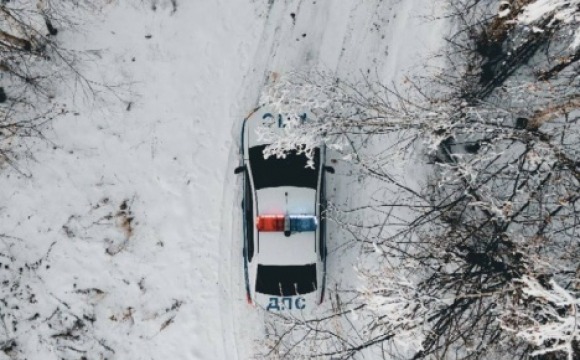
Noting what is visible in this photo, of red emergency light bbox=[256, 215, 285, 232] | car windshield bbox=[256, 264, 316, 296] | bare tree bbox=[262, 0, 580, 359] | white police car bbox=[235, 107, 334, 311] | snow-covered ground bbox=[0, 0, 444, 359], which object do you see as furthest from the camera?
snow-covered ground bbox=[0, 0, 444, 359]

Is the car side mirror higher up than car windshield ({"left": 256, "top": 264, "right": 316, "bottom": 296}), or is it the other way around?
the car side mirror

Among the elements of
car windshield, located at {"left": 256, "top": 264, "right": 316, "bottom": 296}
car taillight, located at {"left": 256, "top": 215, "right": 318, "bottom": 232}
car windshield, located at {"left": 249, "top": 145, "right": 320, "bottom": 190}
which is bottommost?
car windshield, located at {"left": 256, "top": 264, "right": 316, "bottom": 296}

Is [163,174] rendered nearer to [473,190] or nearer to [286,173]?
[286,173]

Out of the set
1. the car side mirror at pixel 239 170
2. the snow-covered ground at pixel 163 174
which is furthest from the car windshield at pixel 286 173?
the snow-covered ground at pixel 163 174

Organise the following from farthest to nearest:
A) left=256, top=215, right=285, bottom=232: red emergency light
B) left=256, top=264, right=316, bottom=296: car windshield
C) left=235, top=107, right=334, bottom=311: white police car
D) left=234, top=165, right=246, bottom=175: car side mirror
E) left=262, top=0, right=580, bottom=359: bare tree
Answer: left=234, top=165, right=246, bottom=175: car side mirror, left=256, top=264, right=316, bottom=296: car windshield, left=235, top=107, right=334, bottom=311: white police car, left=256, top=215, right=285, bottom=232: red emergency light, left=262, top=0, right=580, bottom=359: bare tree

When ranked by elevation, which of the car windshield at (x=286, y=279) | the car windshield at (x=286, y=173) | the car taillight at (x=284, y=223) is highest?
the car windshield at (x=286, y=173)

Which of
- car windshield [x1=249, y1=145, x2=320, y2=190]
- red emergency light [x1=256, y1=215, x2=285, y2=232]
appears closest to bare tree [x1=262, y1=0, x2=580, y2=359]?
car windshield [x1=249, y1=145, x2=320, y2=190]

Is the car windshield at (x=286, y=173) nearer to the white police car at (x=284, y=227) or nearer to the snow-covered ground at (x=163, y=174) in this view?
the white police car at (x=284, y=227)

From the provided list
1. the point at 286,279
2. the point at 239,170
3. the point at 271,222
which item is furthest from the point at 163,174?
the point at 286,279

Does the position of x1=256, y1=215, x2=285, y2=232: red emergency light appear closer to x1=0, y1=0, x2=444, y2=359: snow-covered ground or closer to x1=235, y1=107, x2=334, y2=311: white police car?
x1=235, y1=107, x2=334, y2=311: white police car
